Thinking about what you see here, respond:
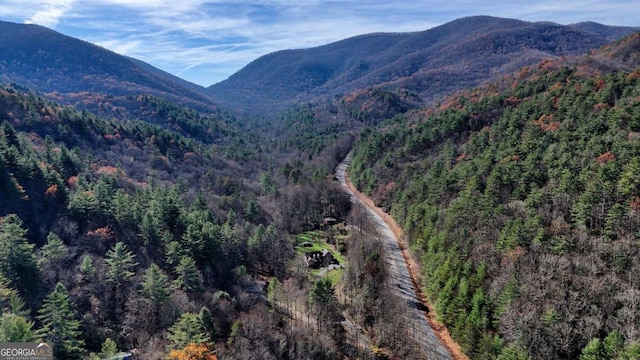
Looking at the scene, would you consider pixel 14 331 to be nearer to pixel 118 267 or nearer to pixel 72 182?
pixel 118 267

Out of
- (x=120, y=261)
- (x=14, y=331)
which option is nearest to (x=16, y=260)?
(x=120, y=261)

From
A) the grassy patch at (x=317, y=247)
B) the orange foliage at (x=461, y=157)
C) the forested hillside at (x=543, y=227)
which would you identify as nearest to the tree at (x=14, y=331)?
the forested hillside at (x=543, y=227)

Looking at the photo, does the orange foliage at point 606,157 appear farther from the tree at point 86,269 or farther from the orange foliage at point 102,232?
the orange foliage at point 102,232

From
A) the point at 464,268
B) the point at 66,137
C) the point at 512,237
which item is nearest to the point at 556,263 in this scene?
the point at 512,237

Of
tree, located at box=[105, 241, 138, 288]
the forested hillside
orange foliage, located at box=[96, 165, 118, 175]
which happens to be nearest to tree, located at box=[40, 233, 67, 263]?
tree, located at box=[105, 241, 138, 288]

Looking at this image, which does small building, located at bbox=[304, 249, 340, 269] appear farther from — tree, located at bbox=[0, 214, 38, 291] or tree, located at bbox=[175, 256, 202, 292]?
tree, located at bbox=[0, 214, 38, 291]
